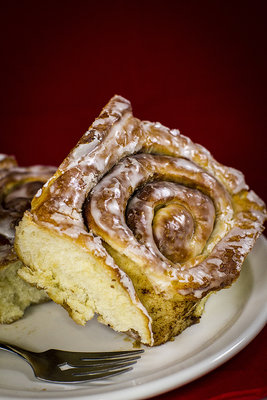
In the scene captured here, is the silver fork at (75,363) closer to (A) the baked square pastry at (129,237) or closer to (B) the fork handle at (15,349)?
(B) the fork handle at (15,349)

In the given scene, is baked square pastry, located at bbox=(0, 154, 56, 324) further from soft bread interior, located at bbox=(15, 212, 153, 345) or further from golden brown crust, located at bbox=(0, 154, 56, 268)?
soft bread interior, located at bbox=(15, 212, 153, 345)

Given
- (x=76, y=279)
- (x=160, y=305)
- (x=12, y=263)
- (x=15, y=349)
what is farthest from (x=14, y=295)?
(x=160, y=305)

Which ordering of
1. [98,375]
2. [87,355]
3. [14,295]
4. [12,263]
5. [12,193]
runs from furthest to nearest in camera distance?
1. [12,193]
2. [14,295]
3. [12,263]
4. [87,355]
5. [98,375]

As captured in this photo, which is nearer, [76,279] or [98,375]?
[98,375]

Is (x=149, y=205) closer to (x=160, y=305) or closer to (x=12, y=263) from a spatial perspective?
(x=160, y=305)

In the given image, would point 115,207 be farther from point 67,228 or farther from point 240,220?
point 240,220

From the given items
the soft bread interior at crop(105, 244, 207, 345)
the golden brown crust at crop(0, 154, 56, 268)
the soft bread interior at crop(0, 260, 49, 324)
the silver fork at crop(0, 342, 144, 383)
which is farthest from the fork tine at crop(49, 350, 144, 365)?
the golden brown crust at crop(0, 154, 56, 268)

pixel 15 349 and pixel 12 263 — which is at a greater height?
pixel 12 263

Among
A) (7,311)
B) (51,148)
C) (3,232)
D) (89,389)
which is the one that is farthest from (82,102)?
(89,389)
